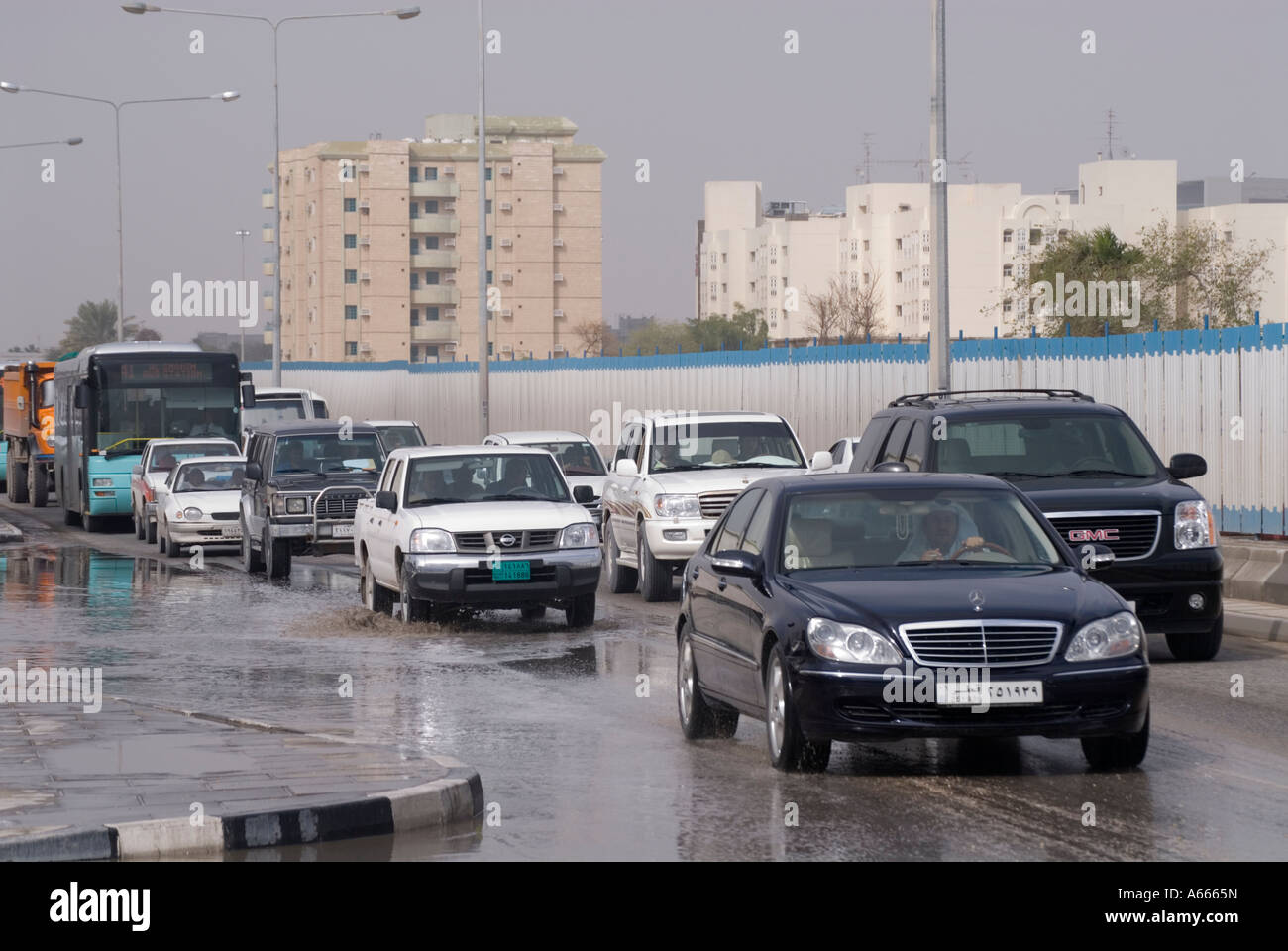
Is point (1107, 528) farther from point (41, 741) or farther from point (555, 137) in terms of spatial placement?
point (555, 137)

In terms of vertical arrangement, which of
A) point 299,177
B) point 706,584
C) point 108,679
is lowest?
point 108,679

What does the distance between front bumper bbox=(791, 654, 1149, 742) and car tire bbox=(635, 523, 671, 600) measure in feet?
37.3

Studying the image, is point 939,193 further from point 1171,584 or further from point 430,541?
point 1171,584

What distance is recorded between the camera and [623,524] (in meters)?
22.1

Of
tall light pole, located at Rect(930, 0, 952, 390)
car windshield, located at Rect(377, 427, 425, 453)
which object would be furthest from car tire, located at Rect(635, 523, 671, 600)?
car windshield, located at Rect(377, 427, 425, 453)

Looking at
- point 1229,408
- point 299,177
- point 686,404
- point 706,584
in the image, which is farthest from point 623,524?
point 299,177

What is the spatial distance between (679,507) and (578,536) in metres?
2.20

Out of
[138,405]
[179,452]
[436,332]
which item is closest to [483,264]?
[138,405]

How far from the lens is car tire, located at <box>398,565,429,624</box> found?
721 inches

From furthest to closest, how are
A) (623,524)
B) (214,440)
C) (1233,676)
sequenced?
(214,440)
(623,524)
(1233,676)

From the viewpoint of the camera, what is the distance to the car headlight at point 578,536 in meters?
18.5

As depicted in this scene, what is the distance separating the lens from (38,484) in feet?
155

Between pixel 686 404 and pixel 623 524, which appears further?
pixel 686 404
